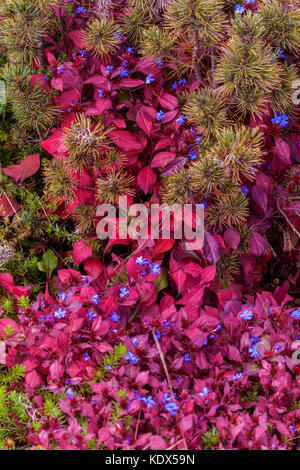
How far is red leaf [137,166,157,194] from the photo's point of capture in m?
1.94

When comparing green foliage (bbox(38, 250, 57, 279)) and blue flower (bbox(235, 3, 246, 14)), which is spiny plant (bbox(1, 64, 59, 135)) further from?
blue flower (bbox(235, 3, 246, 14))


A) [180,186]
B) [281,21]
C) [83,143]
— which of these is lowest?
[180,186]

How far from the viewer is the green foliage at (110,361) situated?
1497 millimetres

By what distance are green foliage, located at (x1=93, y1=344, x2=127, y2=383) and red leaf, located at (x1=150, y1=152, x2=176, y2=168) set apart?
0.74 metres

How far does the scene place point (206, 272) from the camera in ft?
5.91

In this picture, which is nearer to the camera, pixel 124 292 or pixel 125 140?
pixel 124 292

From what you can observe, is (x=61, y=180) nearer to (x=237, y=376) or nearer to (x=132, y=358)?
(x=132, y=358)

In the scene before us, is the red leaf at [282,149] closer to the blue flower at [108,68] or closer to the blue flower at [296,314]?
the blue flower at [296,314]

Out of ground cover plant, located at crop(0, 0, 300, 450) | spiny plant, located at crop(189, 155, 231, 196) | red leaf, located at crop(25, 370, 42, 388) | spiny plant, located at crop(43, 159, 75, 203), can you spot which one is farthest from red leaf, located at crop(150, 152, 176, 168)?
red leaf, located at crop(25, 370, 42, 388)

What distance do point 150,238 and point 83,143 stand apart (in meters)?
0.42

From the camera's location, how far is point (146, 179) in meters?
1.95

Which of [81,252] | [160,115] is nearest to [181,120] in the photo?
[160,115]

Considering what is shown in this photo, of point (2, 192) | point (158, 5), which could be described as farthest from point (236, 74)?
point (2, 192)

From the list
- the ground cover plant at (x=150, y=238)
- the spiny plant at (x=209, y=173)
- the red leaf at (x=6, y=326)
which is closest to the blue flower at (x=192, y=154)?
the ground cover plant at (x=150, y=238)
